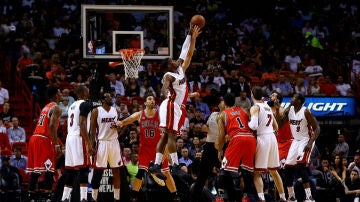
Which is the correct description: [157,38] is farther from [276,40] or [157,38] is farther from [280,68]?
[276,40]

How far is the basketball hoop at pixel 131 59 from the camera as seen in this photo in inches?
669

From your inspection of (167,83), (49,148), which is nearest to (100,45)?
(49,148)

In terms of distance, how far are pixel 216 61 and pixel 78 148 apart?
9.53m

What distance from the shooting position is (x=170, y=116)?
14031 mm

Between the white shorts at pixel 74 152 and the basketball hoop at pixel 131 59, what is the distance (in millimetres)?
2592

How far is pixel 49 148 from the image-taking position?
1563 cm

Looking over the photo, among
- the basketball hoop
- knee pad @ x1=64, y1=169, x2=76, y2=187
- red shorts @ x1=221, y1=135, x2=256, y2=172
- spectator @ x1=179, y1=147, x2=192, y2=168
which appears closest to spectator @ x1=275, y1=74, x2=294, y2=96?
spectator @ x1=179, y1=147, x2=192, y2=168

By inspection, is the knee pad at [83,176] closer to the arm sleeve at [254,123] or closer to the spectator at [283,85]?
the arm sleeve at [254,123]

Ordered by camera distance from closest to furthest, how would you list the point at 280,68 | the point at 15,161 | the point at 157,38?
the point at 15,161, the point at 157,38, the point at 280,68

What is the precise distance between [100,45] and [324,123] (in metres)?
7.73

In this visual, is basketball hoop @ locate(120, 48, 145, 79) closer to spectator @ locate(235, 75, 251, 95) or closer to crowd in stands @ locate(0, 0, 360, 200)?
crowd in stands @ locate(0, 0, 360, 200)

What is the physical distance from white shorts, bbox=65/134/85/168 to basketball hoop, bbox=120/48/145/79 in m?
2.59

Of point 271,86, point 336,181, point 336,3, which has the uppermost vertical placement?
point 336,3

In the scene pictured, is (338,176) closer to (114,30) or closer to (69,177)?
(114,30)
